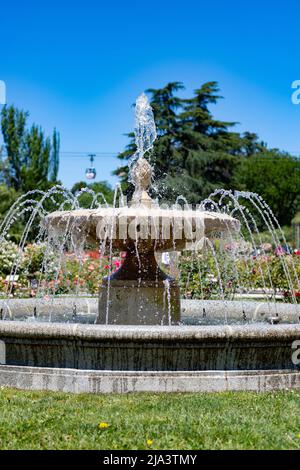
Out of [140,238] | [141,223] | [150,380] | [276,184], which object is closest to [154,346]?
[150,380]

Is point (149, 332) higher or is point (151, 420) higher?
point (149, 332)

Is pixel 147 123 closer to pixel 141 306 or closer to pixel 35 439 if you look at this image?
pixel 141 306

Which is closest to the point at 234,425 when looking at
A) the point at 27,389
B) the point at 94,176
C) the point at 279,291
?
the point at 27,389

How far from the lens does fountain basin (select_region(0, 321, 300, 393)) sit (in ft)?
17.8

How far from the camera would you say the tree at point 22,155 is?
1594 inches

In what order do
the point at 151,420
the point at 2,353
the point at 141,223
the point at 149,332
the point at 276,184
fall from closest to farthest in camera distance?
1. the point at 151,420
2. the point at 149,332
3. the point at 2,353
4. the point at 141,223
5. the point at 276,184

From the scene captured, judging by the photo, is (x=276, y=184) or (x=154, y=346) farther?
(x=276, y=184)

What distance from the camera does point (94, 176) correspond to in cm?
3803

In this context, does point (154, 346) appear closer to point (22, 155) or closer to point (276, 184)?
point (22, 155)

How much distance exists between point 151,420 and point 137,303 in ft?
10.1

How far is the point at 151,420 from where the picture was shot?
14.7 feet

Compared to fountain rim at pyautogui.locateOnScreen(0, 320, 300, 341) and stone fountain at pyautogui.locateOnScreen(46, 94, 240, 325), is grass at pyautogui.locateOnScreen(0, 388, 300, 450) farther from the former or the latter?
stone fountain at pyautogui.locateOnScreen(46, 94, 240, 325)

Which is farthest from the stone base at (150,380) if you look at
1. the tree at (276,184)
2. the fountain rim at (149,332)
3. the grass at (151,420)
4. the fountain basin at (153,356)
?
the tree at (276,184)

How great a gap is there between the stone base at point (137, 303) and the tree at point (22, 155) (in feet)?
110
